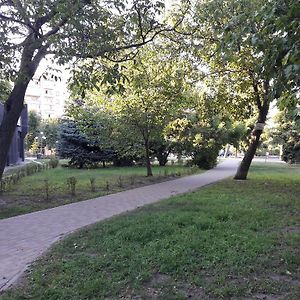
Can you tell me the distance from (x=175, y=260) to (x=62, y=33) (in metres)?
5.39

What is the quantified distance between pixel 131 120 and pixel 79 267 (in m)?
12.3

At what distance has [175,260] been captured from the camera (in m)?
4.96

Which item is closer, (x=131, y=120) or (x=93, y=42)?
(x=93, y=42)

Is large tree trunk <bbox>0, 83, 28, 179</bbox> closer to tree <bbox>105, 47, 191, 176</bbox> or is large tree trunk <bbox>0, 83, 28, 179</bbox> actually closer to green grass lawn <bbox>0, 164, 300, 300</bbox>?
green grass lawn <bbox>0, 164, 300, 300</bbox>

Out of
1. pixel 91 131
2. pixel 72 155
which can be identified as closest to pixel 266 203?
pixel 91 131

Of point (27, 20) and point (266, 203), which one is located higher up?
point (27, 20)

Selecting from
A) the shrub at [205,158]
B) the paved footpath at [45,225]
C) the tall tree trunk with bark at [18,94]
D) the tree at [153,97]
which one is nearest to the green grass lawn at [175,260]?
the paved footpath at [45,225]

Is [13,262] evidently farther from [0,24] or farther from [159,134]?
[159,134]

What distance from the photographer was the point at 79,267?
15.9 ft

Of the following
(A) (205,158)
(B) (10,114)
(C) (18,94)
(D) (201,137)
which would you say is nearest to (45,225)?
(B) (10,114)

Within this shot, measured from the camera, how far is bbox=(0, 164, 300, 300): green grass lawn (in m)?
4.11

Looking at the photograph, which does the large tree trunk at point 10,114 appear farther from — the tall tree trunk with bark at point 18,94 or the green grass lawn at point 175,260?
the green grass lawn at point 175,260

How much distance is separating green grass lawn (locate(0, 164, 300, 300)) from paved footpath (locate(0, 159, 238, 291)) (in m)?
0.28

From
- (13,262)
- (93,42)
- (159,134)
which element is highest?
(93,42)
